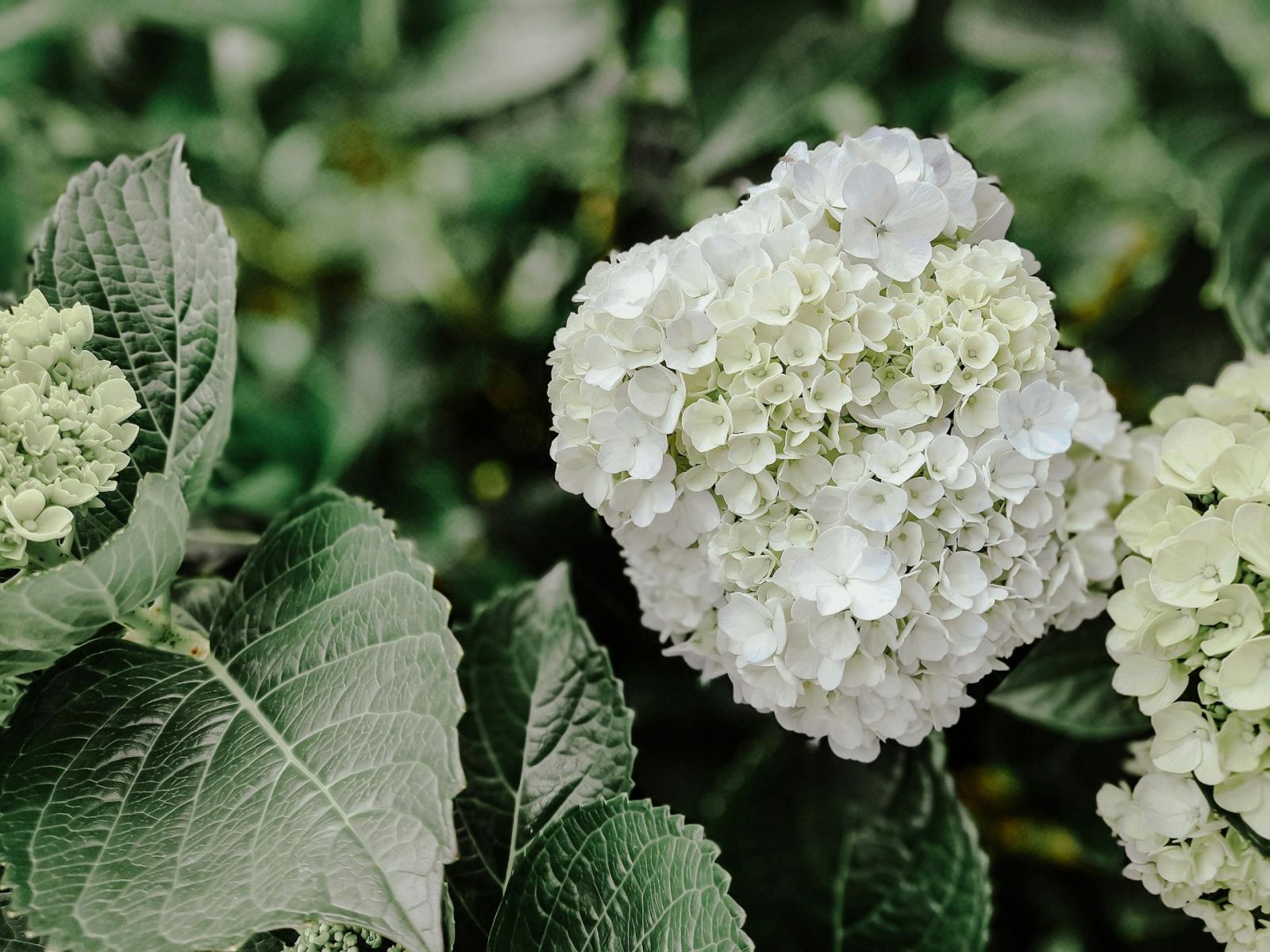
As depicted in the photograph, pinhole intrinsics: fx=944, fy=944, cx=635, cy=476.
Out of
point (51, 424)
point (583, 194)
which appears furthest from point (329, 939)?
point (583, 194)

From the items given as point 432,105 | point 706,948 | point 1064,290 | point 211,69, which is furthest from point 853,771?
point 211,69

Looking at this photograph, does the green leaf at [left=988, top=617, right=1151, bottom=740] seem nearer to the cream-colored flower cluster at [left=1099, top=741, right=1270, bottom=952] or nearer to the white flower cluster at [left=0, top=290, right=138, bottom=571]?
the cream-colored flower cluster at [left=1099, top=741, right=1270, bottom=952]

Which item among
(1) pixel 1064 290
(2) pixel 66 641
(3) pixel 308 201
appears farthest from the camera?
(3) pixel 308 201

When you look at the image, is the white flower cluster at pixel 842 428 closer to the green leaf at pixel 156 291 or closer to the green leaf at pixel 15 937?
the green leaf at pixel 156 291

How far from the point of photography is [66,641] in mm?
426

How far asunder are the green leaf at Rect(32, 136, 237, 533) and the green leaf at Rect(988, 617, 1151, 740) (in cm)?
49

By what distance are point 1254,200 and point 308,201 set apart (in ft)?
2.69

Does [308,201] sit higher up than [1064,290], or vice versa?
[308,201]

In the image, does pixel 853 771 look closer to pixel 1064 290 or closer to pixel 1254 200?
pixel 1064 290

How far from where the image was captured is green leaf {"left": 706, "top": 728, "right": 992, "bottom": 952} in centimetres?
60

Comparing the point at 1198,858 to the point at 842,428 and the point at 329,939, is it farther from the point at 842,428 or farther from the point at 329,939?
Result: the point at 329,939

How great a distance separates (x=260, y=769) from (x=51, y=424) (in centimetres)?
17

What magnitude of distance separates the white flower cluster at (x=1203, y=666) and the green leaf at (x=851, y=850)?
0.12 meters

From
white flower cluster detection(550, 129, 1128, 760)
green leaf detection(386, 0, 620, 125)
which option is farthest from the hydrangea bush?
green leaf detection(386, 0, 620, 125)
